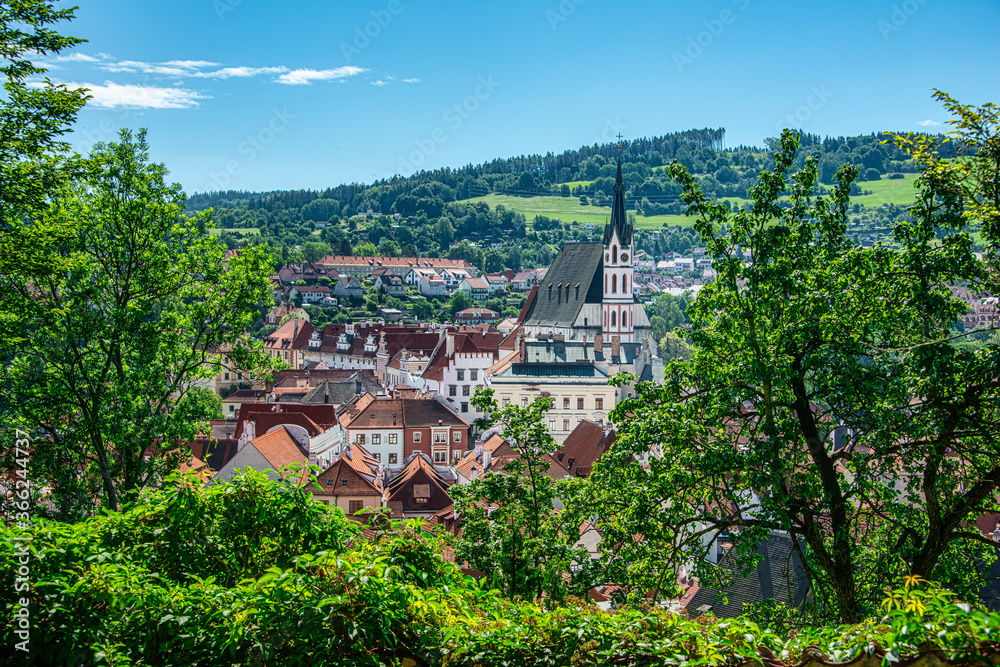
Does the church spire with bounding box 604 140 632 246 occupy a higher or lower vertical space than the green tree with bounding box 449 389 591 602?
higher

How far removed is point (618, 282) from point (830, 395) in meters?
68.1

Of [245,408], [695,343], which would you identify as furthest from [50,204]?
[245,408]

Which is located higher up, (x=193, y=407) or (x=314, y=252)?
(x=314, y=252)

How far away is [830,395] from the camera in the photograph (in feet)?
25.1

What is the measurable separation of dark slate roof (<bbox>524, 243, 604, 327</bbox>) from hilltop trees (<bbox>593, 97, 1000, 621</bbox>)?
228 feet

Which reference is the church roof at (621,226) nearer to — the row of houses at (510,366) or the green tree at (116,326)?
the row of houses at (510,366)

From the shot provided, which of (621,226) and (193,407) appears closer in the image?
(193,407)

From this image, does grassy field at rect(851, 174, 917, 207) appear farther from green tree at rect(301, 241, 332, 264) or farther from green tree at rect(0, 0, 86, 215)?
green tree at rect(0, 0, 86, 215)

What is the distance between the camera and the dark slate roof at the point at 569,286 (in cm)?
7806

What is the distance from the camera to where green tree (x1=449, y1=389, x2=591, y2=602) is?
8.12m

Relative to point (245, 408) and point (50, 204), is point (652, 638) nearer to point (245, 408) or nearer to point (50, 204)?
point (50, 204)

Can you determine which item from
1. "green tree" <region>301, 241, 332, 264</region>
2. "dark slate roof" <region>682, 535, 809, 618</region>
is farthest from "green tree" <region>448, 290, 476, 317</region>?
"dark slate roof" <region>682, 535, 809, 618</region>

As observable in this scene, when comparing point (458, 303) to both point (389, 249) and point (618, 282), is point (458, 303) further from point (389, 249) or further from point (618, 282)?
point (618, 282)

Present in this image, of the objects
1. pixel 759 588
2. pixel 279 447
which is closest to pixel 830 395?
pixel 759 588
